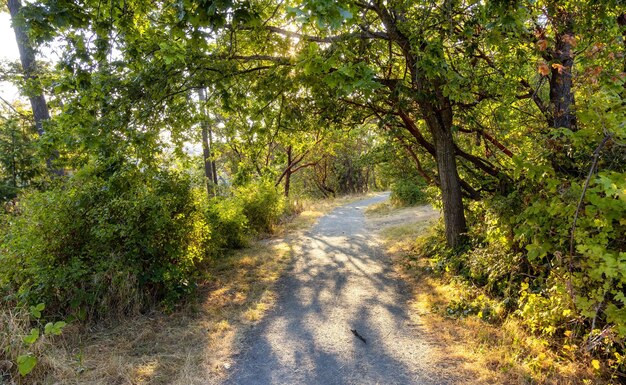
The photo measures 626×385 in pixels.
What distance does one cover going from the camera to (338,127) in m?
7.31

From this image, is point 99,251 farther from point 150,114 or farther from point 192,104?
point 192,104

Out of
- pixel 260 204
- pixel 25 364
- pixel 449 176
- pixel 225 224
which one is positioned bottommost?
pixel 25 364

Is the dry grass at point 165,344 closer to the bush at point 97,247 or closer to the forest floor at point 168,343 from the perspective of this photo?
the forest floor at point 168,343

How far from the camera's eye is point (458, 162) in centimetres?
727

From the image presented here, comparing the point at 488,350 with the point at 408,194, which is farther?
the point at 408,194

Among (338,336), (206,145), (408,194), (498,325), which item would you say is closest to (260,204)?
(206,145)

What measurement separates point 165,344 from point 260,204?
837cm

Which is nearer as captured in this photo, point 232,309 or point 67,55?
point 67,55

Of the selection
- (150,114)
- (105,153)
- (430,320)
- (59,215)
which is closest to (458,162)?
(430,320)

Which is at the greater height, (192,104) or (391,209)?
(192,104)

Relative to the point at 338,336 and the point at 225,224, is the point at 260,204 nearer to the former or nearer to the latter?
the point at 225,224

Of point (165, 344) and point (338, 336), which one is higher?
point (165, 344)

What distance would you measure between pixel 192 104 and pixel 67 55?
2.34 metres

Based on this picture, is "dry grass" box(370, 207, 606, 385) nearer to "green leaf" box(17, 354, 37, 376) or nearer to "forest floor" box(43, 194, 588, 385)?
"forest floor" box(43, 194, 588, 385)
